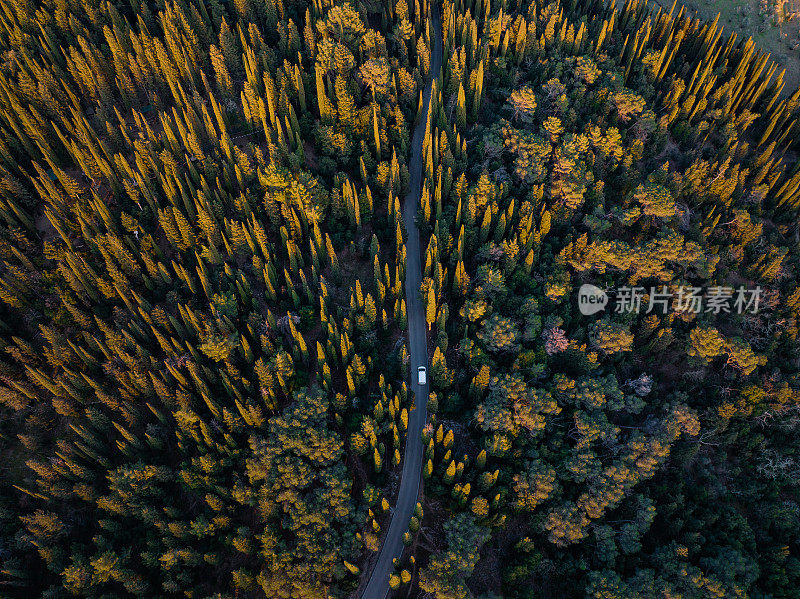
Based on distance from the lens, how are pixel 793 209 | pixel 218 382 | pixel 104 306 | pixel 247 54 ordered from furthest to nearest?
pixel 793 209 → pixel 247 54 → pixel 104 306 → pixel 218 382

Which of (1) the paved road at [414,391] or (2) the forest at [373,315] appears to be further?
(1) the paved road at [414,391]

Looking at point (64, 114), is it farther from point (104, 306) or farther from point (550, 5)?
point (550, 5)

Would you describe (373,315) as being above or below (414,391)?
above

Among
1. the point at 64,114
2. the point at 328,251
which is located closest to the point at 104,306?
the point at 328,251

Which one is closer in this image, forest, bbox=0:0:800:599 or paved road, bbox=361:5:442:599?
forest, bbox=0:0:800:599
